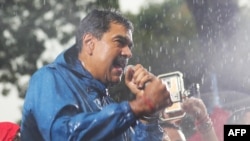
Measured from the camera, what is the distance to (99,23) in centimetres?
149

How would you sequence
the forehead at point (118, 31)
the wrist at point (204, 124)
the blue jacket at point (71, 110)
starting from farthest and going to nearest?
the wrist at point (204, 124)
the forehead at point (118, 31)
the blue jacket at point (71, 110)

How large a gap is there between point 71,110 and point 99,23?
0.29 metres

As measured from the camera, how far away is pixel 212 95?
1.71m

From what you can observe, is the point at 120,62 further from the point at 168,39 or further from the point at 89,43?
the point at 168,39

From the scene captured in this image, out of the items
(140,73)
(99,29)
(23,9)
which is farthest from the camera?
(23,9)

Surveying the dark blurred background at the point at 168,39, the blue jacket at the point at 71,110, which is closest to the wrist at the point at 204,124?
the dark blurred background at the point at 168,39

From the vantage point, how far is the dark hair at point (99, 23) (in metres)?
1.49

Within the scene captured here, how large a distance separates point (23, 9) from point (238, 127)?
0.90 m

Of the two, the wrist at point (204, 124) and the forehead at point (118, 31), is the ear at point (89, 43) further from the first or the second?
the wrist at point (204, 124)

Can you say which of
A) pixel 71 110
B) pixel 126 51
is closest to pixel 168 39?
pixel 126 51

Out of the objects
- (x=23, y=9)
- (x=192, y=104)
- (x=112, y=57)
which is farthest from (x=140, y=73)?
(x=23, y=9)

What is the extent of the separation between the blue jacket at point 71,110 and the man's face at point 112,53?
0.05m

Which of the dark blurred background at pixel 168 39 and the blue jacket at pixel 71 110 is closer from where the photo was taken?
the blue jacket at pixel 71 110

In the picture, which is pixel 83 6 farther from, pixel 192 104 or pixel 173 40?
pixel 192 104
